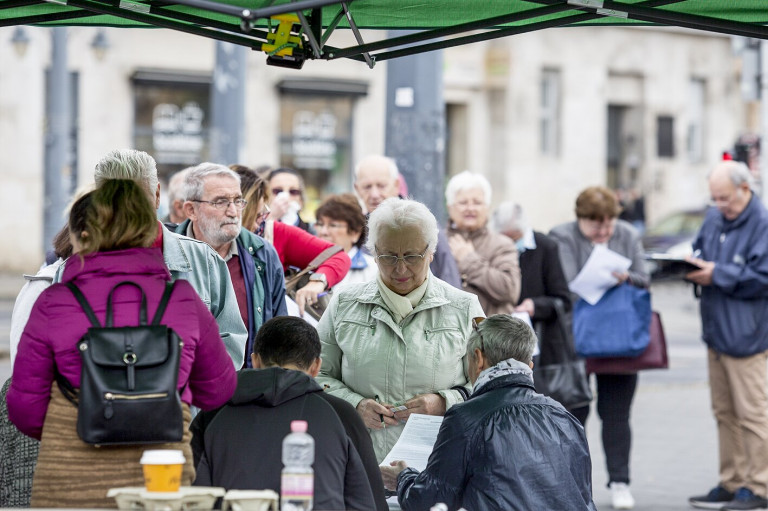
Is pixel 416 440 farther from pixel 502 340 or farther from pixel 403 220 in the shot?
pixel 403 220

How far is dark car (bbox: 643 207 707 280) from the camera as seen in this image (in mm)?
29984

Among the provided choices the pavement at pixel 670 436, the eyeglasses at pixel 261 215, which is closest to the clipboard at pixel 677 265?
the pavement at pixel 670 436

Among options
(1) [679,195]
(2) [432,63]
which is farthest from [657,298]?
(2) [432,63]

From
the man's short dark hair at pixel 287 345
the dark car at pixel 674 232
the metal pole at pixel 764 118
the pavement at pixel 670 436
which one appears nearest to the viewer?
the man's short dark hair at pixel 287 345

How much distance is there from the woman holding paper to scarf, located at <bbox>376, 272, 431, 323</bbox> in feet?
11.3

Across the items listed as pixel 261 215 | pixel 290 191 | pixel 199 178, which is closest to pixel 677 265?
pixel 290 191

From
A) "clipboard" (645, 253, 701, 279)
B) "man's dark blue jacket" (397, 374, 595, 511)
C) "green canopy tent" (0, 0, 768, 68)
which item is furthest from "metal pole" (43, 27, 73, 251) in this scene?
"man's dark blue jacket" (397, 374, 595, 511)

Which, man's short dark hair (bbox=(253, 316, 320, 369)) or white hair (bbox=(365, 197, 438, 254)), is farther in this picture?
white hair (bbox=(365, 197, 438, 254))

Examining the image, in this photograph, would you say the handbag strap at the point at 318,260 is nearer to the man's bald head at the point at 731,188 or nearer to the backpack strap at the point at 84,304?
the backpack strap at the point at 84,304

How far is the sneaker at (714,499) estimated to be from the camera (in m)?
8.81

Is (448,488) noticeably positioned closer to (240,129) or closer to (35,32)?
(240,129)

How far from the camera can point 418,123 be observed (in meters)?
9.80

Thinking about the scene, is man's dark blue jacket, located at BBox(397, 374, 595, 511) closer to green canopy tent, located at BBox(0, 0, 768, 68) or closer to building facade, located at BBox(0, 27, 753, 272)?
green canopy tent, located at BBox(0, 0, 768, 68)

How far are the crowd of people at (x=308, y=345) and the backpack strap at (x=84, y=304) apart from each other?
11 millimetres
